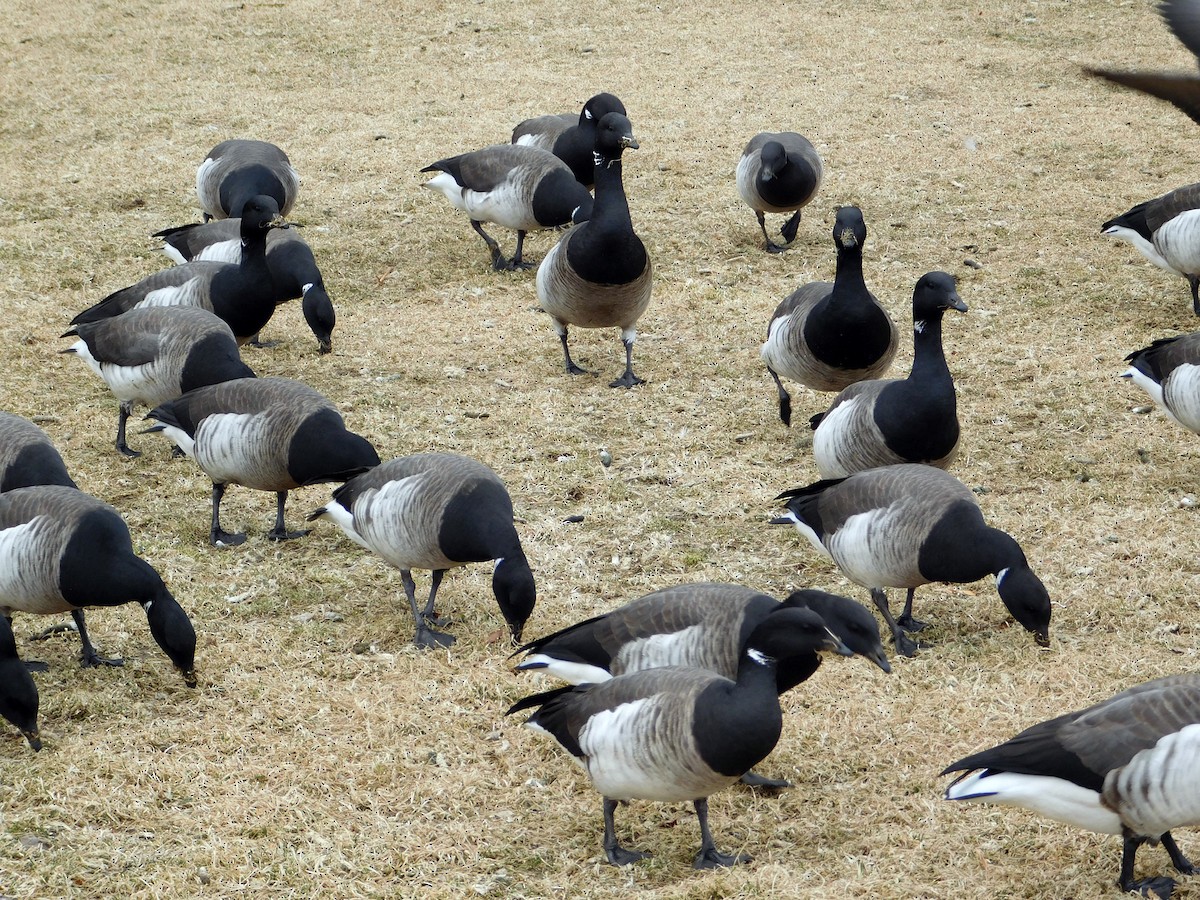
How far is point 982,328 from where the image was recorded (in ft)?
32.3

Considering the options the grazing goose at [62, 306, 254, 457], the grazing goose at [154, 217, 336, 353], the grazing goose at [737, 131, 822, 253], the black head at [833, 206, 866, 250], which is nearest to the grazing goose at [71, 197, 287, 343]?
the grazing goose at [154, 217, 336, 353]

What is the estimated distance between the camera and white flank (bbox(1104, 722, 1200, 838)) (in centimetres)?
412

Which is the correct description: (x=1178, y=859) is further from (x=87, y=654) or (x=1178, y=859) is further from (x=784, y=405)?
(x=87, y=654)

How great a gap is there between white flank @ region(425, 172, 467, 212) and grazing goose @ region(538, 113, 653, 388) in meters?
2.38

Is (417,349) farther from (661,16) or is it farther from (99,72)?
(661,16)

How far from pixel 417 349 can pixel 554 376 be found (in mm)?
1166

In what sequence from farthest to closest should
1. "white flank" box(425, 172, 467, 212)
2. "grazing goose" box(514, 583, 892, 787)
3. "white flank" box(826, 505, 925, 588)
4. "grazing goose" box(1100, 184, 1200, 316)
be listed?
"white flank" box(425, 172, 467, 212), "grazing goose" box(1100, 184, 1200, 316), "white flank" box(826, 505, 925, 588), "grazing goose" box(514, 583, 892, 787)

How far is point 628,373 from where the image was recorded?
9492 mm

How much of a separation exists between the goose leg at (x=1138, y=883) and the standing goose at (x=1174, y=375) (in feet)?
12.2

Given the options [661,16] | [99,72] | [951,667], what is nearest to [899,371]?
[951,667]

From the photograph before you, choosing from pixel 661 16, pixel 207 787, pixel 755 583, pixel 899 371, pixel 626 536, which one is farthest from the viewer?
pixel 661 16

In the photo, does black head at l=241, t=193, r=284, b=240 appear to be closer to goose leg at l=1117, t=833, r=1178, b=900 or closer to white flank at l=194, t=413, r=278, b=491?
white flank at l=194, t=413, r=278, b=491

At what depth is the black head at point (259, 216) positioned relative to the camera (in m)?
9.36

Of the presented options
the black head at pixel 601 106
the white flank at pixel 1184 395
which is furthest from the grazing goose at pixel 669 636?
the black head at pixel 601 106
